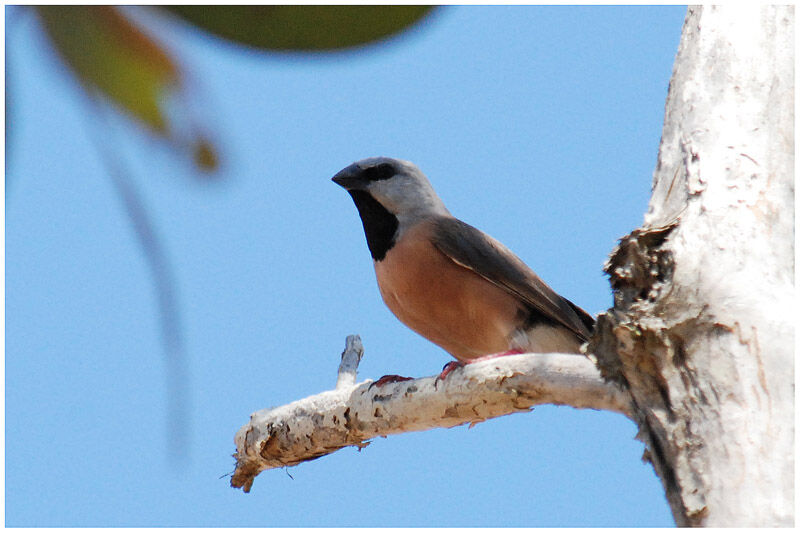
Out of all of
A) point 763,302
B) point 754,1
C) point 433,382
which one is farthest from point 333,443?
point 754,1

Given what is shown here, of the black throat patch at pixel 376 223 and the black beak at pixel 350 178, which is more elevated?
the black beak at pixel 350 178

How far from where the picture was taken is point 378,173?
6.50m

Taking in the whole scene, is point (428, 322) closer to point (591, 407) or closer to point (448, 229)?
point (448, 229)

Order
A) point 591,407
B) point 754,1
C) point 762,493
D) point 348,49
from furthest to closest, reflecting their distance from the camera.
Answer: point 754,1
point 591,407
point 762,493
point 348,49

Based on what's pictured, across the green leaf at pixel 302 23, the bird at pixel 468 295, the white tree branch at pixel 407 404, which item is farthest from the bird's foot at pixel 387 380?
the green leaf at pixel 302 23

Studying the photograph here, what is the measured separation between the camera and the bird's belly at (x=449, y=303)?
5.52 m

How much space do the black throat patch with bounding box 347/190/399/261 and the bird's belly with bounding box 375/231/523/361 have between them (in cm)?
32

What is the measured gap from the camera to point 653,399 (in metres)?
2.74

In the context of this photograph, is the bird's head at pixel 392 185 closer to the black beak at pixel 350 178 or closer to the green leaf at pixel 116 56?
the black beak at pixel 350 178

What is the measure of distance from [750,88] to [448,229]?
2752 millimetres

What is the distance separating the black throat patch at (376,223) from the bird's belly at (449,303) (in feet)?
1.06

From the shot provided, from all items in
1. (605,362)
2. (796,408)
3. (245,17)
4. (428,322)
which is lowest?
(796,408)

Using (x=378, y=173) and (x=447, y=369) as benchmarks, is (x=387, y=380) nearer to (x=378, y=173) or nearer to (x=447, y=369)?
(x=447, y=369)

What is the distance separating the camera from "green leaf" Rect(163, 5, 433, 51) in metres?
1.00
